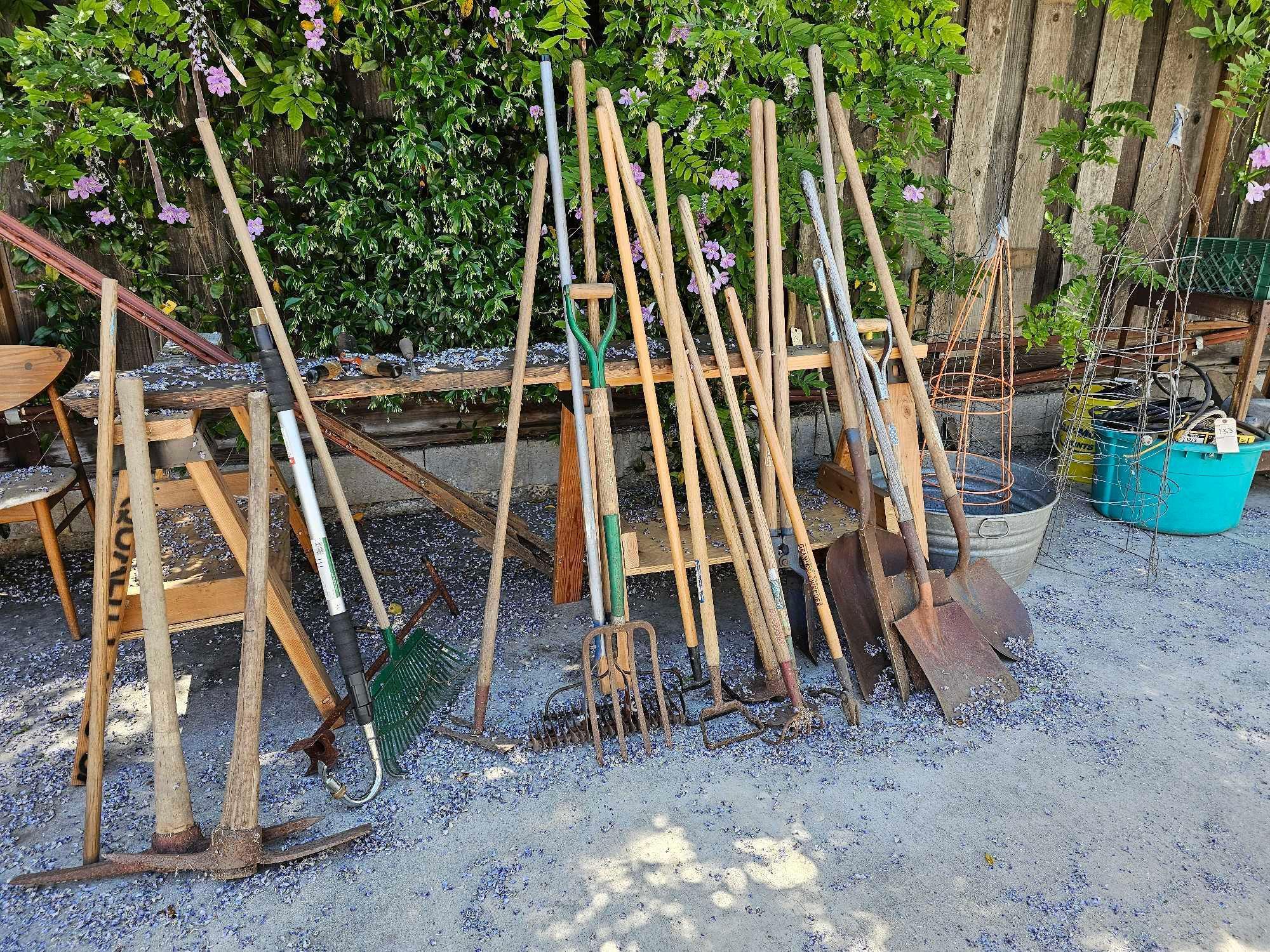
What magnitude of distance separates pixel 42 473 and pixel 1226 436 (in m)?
5.62

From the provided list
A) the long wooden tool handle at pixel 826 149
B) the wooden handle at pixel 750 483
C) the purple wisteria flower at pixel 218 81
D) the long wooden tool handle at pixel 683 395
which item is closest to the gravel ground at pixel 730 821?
the wooden handle at pixel 750 483

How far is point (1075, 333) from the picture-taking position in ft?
13.6

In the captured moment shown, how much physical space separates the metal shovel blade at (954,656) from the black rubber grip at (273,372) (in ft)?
7.45

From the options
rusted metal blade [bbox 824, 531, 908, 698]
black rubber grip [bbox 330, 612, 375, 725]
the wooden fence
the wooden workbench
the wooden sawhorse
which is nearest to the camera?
the wooden sawhorse

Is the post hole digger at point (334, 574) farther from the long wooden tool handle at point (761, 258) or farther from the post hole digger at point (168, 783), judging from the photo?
the long wooden tool handle at point (761, 258)

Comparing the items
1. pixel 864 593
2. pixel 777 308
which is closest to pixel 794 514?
pixel 864 593

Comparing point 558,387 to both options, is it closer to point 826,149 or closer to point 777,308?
point 777,308

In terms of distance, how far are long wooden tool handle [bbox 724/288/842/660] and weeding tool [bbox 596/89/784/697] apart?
23 cm

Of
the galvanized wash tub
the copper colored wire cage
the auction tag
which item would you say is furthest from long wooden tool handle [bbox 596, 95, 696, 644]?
the auction tag

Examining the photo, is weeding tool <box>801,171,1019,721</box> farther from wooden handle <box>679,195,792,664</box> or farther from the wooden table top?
wooden handle <box>679,195,792,664</box>

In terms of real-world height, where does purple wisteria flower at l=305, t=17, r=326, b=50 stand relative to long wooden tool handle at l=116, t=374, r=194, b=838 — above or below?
above

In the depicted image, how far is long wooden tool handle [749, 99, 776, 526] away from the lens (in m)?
2.94

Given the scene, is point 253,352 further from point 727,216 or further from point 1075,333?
point 1075,333

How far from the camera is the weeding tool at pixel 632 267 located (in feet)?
8.86
